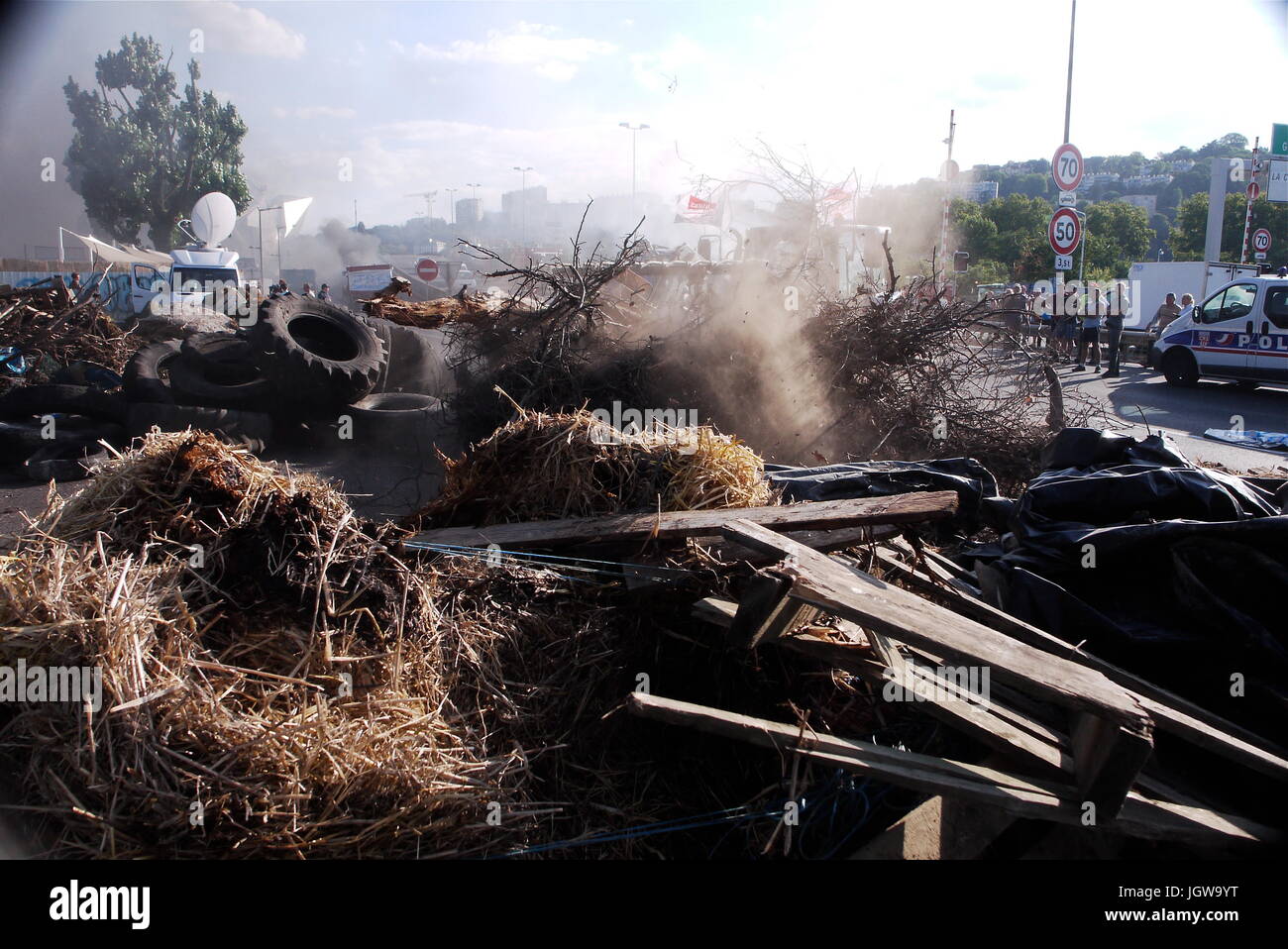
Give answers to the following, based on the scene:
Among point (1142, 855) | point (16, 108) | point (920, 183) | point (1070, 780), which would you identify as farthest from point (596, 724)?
point (16, 108)

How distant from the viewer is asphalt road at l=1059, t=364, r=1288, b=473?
9.48m

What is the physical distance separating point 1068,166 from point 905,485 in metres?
14.7

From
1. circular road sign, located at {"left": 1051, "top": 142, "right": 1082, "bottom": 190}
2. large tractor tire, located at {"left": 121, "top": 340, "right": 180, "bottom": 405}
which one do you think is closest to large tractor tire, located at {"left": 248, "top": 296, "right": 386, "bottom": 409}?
large tractor tire, located at {"left": 121, "top": 340, "right": 180, "bottom": 405}

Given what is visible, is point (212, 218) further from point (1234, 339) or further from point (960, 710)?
point (960, 710)

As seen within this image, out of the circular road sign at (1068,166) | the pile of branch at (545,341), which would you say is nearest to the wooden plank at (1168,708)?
the pile of branch at (545,341)

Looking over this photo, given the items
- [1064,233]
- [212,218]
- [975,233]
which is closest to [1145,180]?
[975,233]

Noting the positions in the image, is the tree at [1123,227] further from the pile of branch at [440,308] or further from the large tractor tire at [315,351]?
the large tractor tire at [315,351]

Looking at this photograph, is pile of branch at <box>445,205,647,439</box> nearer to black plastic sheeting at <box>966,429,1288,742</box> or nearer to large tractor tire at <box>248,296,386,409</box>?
large tractor tire at <box>248,296,386,409</box>

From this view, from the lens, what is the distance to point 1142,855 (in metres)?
2.77

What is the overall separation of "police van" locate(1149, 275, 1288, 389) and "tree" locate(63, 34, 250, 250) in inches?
1909

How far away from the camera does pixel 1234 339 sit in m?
15.3

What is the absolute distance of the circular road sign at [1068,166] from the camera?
52.9 ft

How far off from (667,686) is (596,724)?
343 mm
